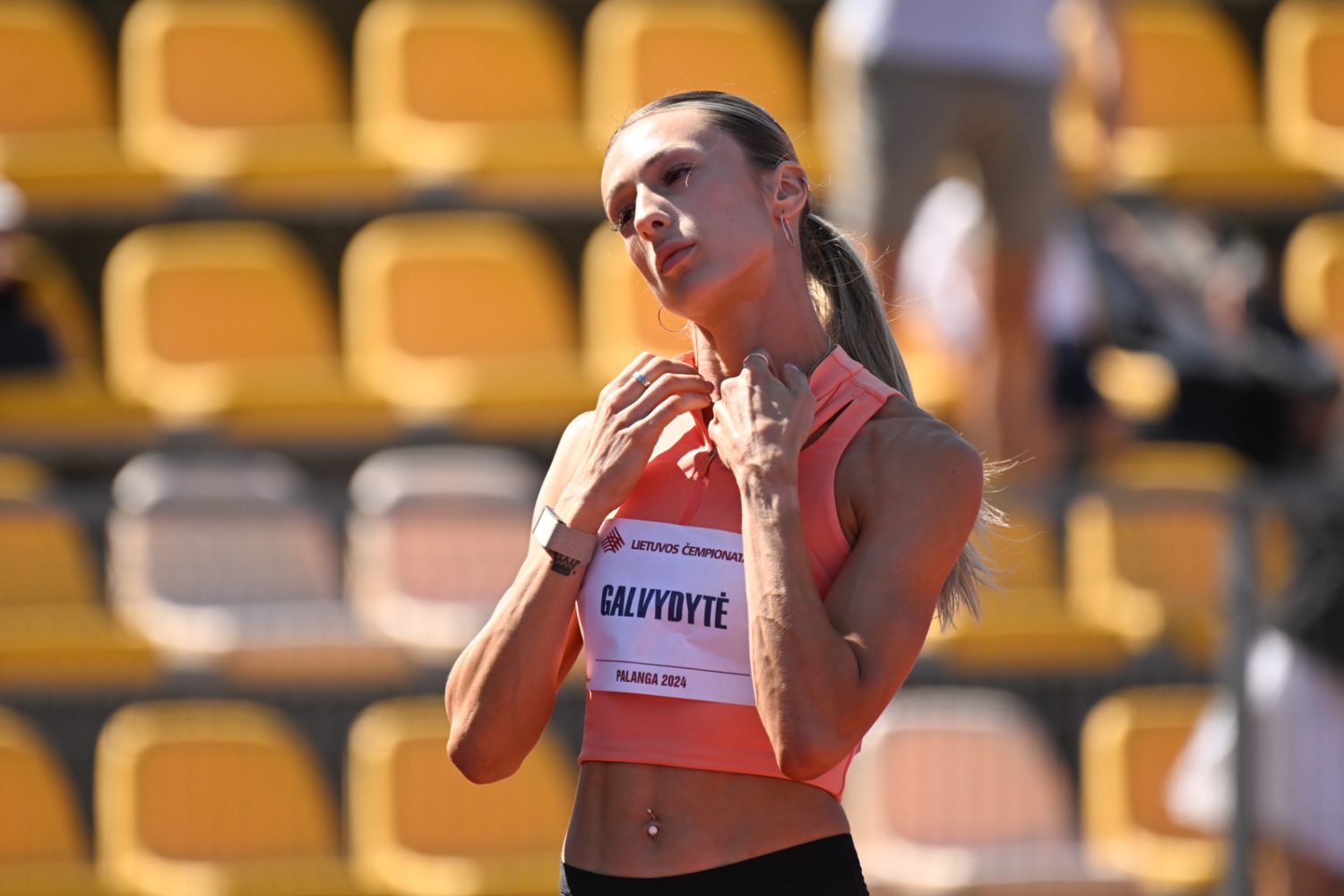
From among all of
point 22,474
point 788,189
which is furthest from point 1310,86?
point 788,189

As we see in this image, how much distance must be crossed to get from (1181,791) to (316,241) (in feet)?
12.6

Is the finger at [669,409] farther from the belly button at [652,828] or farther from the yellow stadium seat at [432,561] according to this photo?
the yellow stadium seat at [432,561]

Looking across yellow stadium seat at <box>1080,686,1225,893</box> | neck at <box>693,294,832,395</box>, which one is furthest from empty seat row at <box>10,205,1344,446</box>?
neck at <box>693,294,832,395</box>

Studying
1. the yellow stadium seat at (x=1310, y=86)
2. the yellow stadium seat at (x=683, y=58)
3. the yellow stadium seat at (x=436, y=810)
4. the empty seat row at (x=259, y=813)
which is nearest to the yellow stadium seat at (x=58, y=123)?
the yellow stadium seat at (x=683, y=58)

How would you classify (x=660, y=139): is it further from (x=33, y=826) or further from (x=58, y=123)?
(x=58, y=123)

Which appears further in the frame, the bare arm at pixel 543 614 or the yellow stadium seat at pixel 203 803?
the yellow stadium seat at pixel 203 803

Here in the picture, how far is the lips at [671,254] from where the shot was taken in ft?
7.72

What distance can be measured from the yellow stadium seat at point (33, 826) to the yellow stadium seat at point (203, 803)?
0.12m

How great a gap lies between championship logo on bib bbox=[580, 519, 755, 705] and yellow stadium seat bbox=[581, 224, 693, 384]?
4.82 metres

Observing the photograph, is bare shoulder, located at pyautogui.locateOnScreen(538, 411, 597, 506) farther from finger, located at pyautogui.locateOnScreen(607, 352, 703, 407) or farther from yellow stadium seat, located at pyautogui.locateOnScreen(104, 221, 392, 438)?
yellow stadium seat, located at pyautogui.locateOnScreen(104, 221, 392, 438)

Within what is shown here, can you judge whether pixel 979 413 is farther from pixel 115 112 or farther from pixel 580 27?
pixel 115 112

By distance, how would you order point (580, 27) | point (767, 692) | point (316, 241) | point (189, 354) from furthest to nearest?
point (580, 27), point (316, 241), point (189, 354), point (767, 692)

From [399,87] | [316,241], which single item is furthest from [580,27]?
[316,241]

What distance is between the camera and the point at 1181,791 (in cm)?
581
